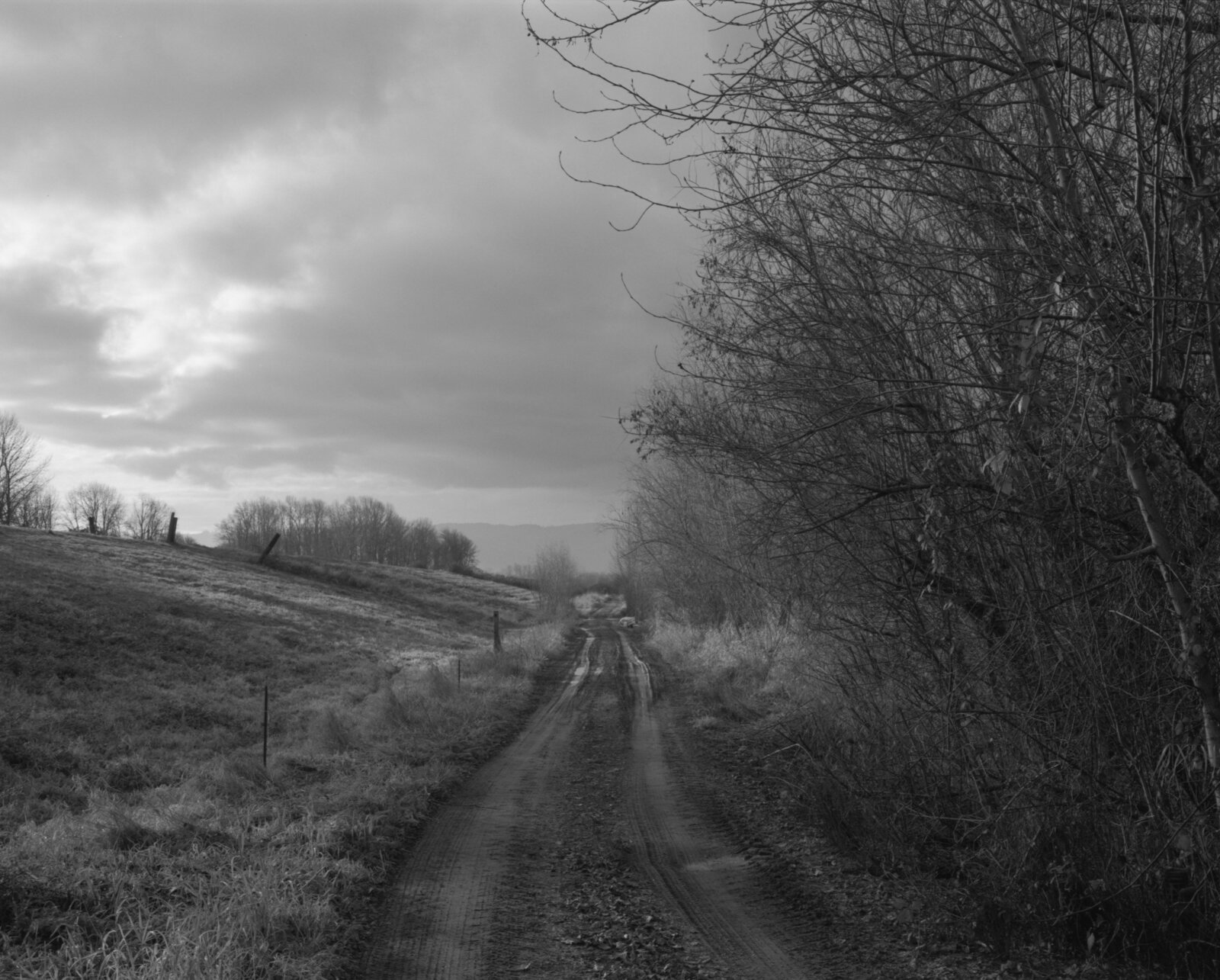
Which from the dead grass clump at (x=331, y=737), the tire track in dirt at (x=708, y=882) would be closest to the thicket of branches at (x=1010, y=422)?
the tire track in dirt at (x=708, y=882)

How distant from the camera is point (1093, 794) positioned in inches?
197

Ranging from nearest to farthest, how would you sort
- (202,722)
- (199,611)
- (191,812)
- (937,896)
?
(937,896) < (191,812) < (202,722) < (199,611)

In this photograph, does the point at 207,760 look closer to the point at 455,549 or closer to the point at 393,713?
the point at 393,713

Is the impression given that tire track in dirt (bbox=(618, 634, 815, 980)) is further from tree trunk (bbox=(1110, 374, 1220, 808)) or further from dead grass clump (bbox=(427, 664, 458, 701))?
dead grass clump (bbox=(427, 664, 458, 701))

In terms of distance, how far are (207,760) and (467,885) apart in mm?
8996

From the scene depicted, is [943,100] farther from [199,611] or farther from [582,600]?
[582,600]

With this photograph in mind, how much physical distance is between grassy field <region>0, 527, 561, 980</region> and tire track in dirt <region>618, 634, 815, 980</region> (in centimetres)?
220

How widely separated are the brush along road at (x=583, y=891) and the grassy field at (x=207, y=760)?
46cm

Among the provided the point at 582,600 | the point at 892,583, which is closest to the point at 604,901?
the point at 892,583

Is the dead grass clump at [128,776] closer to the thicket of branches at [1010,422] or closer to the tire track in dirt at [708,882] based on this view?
the tire track in dirt at [708,882]

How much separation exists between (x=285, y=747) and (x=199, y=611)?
61.7 feet

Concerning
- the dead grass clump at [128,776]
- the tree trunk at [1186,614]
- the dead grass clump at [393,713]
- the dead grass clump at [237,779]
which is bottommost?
the dead grass clump at [128,776]

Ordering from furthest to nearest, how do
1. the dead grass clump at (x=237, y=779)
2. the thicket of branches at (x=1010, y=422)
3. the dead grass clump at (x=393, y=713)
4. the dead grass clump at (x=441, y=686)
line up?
the dead grass clump at (x=441, y=686)
the dead grass clump at (x=393, y=713)
the dead grass clump at (x=237, y=779)
the thicket of branches at (x=1010, y=422)

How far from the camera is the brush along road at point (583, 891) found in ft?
16.7
